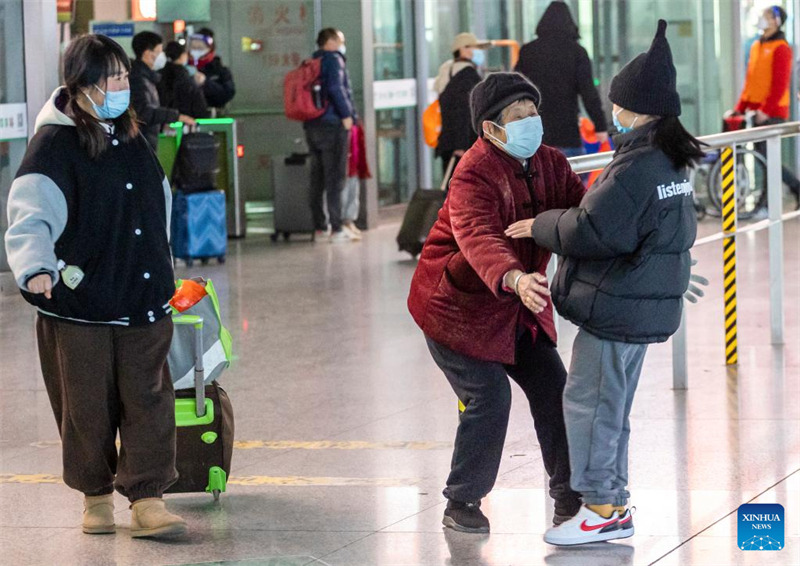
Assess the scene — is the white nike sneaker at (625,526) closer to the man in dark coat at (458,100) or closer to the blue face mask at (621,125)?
the blue face mask at (621,125)

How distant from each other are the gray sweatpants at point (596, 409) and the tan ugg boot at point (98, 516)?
162cm

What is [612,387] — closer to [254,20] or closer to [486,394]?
[486,394]

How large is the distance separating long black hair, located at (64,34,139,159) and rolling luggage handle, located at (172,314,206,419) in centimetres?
73

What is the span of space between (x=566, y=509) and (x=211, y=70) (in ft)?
33.7

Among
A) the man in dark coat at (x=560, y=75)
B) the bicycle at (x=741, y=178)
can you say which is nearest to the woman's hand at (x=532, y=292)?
the man in dark coat at (x=560, y=75)

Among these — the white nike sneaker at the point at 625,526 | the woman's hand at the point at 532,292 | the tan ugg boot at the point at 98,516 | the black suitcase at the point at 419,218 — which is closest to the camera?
the woman's hand at the point at 532,292

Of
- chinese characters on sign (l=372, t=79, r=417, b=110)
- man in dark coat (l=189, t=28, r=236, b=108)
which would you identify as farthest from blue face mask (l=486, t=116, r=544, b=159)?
Answer: chinese characters on sign (l=372, t=79, r=417, b=110)

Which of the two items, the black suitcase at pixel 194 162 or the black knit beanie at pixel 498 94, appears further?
the black suitcase at pixel 194 162

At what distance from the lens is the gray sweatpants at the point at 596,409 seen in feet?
15.9

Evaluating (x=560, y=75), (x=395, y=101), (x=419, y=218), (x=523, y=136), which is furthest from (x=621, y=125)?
(x=395, y=101)

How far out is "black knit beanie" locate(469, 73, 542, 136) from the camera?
16.1 ft

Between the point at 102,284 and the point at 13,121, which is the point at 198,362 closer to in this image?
the point at 102,284

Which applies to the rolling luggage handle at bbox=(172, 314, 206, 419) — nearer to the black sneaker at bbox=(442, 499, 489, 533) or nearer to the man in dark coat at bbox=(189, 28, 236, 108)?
the black sneaker at bbox=(442, 499, 489, 533)

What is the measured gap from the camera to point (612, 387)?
4852 mm
